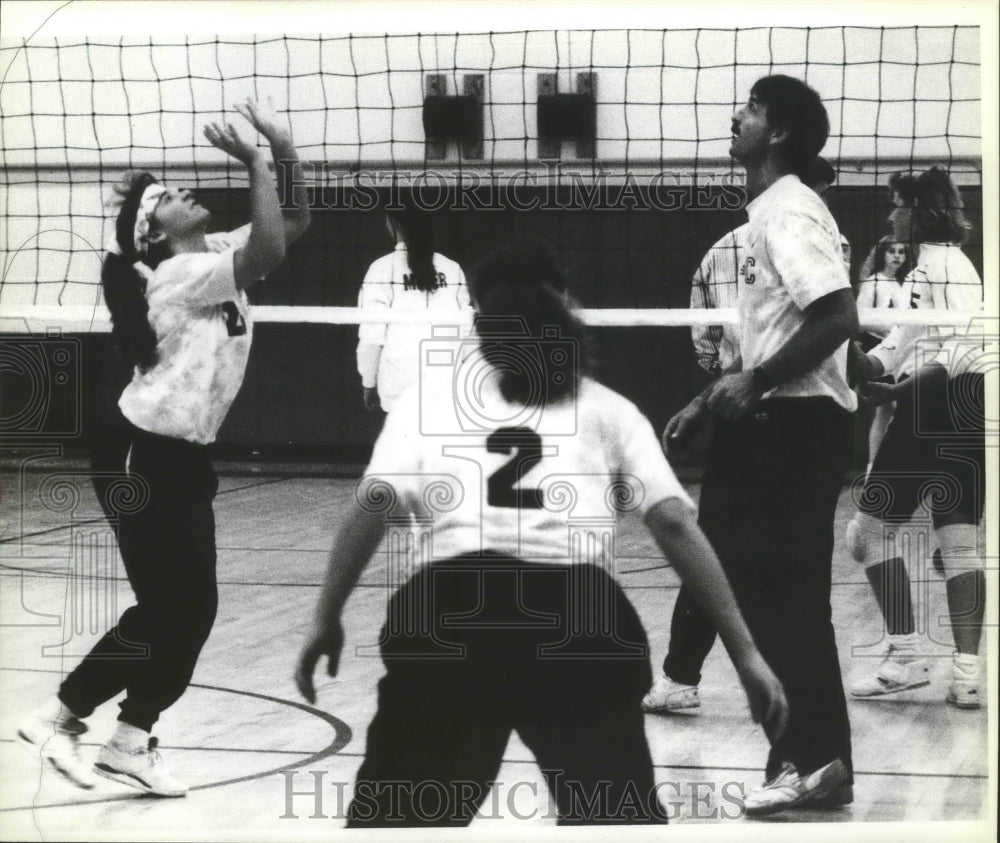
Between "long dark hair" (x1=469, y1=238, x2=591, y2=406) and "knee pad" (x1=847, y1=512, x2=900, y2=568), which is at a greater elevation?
"long dark hair" (x1=469, y1=238, x2=591, y2=406)

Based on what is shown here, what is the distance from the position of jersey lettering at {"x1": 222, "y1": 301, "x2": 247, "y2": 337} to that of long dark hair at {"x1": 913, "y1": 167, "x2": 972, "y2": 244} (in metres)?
1.73

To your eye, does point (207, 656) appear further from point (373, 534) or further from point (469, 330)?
point (469, 330)

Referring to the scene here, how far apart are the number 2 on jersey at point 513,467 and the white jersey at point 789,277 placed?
0.60 m

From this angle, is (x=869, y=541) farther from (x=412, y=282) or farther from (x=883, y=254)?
(x=412, y=282)

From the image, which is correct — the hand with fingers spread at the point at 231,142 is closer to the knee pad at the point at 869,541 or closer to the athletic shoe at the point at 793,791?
the knee pad at the point at 869,541

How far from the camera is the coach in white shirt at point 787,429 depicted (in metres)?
3.52

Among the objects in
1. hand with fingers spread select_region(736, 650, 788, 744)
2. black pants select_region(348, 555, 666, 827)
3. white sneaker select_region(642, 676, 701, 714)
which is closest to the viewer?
hand with fingers spread select_region(736, 650, 788, 744)

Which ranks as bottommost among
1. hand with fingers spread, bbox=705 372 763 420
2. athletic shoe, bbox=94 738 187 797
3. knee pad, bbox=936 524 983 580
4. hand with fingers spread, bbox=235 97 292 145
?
athletic shoe, bbox=94 738 187 797

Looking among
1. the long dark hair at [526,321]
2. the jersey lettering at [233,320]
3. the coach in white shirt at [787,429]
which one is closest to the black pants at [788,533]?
the coach in white shirt at [787,429]

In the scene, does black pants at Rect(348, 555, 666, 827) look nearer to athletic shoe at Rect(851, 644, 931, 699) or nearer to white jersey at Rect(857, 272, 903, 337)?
athletic shoe at Rect(851, 644, 931, 699)

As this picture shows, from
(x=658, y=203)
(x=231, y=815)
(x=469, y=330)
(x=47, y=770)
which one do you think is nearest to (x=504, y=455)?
(x=469, y=330)

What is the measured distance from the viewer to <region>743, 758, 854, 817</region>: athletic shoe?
3566 mm

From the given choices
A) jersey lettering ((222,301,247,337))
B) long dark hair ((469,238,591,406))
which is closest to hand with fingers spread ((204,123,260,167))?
jersey lettering ((222,301,247,337))

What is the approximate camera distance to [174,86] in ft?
11.7
